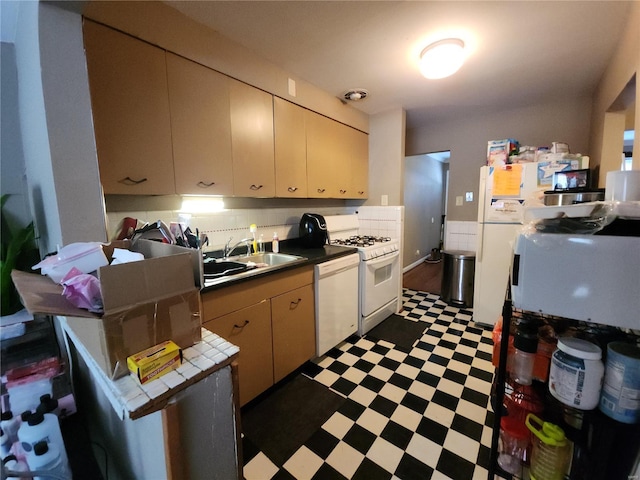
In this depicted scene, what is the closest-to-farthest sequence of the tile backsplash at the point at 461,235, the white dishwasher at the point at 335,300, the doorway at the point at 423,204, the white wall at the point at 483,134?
the white dishwasher at the point at 335,300 → the white wall at the point at 483,134 → the tile backsplash at the point at 461,235 → the doorway at the point at 423,204

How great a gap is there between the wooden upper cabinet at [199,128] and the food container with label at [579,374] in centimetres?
180

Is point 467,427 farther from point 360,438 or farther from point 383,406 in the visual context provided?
point 360,438

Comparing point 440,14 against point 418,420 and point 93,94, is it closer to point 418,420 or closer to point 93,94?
point 93,94

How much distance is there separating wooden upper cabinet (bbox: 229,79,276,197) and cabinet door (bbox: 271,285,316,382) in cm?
82

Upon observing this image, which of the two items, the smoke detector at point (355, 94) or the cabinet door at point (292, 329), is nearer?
the cabinet door at point (292, 329)

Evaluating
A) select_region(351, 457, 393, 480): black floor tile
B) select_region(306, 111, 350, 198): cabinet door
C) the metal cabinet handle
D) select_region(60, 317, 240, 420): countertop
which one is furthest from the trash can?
the metal cabinet handle

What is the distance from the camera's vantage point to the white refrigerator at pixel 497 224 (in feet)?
7.57

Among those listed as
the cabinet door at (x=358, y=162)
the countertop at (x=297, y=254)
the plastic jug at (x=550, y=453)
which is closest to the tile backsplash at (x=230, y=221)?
the countertop at (x=297, y=254)

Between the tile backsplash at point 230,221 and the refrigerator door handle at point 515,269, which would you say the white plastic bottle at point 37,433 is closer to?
the tile backsplash at point 230,221

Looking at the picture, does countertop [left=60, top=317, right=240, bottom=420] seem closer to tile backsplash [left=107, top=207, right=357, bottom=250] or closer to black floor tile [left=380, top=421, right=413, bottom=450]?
tile backsplash [left=107, top=207, right=357, bottom=250]

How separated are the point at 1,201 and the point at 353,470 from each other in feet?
8.12

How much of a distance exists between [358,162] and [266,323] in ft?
6.82

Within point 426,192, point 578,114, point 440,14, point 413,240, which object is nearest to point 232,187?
point 440,14

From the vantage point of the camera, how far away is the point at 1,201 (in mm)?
1504
